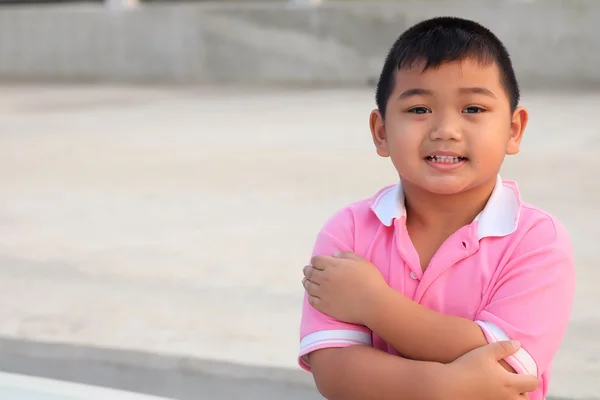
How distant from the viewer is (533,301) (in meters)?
1.39

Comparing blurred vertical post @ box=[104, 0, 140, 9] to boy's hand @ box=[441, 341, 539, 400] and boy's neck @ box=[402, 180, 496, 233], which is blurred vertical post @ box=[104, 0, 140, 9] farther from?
boy's hand @ box=[441, 341, 539, 400]

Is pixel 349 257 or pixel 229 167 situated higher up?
pixel 229 167

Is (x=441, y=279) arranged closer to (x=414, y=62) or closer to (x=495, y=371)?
(x=495, y=371)

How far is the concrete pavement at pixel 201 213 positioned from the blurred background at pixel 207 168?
11mm

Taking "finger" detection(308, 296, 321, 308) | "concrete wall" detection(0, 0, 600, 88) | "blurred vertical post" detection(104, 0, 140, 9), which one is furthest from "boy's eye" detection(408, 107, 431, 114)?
"blurred vertical post" detection(104, 0, 140, 9)

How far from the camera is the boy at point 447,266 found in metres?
1.37

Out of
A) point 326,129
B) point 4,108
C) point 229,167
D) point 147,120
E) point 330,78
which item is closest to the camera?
point 229,167

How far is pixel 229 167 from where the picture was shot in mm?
4664

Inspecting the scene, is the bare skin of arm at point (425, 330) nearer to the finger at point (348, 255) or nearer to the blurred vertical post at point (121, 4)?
the finger at point (348, 255)

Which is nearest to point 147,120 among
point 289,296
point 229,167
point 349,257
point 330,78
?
point 229,167

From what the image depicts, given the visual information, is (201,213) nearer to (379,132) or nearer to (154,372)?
(154,372)

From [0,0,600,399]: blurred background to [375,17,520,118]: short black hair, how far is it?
0.77 metres

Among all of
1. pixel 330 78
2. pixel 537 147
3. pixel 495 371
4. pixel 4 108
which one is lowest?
pixel 495 371

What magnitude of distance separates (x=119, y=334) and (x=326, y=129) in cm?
368
